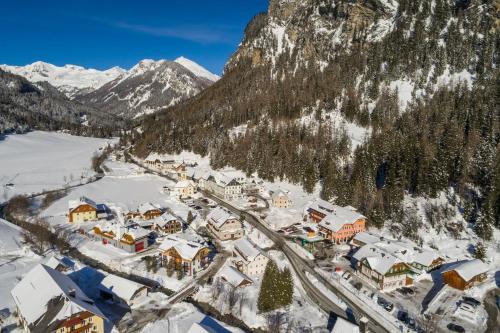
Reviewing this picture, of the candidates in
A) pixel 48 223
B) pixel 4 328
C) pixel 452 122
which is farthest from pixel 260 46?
pixel 4 328

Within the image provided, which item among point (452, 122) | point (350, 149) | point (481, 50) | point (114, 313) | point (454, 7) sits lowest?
point (114, 313)

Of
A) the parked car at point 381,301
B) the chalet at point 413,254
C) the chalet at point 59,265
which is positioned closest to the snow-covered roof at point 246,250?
the parked car at point 381,301

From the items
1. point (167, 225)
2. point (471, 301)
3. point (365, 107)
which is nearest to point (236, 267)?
point (167, 225)

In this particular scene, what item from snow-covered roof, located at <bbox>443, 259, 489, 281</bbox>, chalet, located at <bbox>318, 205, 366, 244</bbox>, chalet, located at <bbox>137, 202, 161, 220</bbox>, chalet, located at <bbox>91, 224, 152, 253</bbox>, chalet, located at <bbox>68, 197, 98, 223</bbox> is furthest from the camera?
chalet, located at <bbox>137, 202, 161, 220</bbox>

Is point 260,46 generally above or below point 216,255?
above

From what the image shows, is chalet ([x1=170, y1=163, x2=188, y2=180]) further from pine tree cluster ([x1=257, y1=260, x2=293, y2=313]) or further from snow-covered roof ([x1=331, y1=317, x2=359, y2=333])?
snow-covered roof ([x1=331, y1=317, x2=359, y2=333])

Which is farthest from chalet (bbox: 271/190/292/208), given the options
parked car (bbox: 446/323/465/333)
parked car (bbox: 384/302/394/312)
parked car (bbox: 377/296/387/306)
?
parked car (bbox: 446/323/465/333)

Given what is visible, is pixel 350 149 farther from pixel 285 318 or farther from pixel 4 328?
pixel 4 328

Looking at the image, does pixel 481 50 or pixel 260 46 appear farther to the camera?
pixel 260 46
